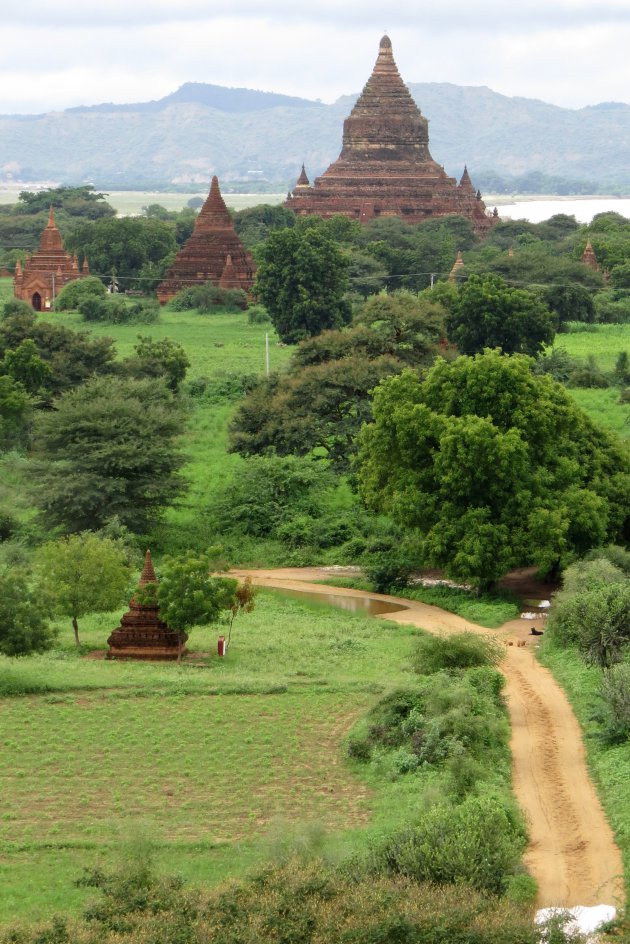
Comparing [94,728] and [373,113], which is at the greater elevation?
[373,113]

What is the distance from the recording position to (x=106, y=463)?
42.8 m

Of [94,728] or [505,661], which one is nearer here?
[94,728]

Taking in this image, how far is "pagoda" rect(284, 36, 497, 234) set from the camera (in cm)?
10694

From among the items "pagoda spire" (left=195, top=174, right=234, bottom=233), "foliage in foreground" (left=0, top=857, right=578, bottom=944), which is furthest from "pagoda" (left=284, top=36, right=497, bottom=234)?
"foliage in foreground" (left=0, top=857, right=578, bottom=944)

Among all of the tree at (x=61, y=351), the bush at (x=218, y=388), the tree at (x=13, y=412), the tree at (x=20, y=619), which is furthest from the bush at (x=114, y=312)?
the tree at (x=20, y=619)

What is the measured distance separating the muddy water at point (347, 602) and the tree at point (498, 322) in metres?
19.9

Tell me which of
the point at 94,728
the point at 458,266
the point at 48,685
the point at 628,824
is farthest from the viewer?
the point at 458,266

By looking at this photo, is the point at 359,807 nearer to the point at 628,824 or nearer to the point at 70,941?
the point at 628,824

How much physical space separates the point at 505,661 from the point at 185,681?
5.66 metres

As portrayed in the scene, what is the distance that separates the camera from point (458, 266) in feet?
272

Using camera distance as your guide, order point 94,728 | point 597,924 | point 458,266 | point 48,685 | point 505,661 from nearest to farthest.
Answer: point 597,924 → point 94,728 → point 48,685 → point 505,661 → point 458,266

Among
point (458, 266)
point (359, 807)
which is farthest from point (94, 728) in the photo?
point (458, 266)

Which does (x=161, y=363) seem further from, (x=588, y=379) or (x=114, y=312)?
(x=114, y=312)

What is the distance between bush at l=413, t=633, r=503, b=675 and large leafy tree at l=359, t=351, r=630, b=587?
18.2 feet
